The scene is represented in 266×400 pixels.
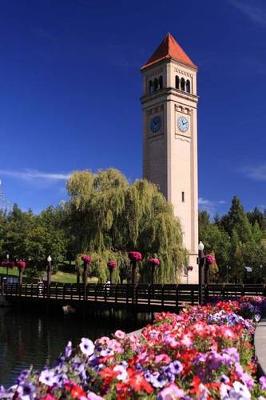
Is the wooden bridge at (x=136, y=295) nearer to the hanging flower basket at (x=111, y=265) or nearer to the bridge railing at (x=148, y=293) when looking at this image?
the bridge railing at (x=148, y=293)

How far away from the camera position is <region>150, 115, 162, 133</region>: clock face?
2396 inches

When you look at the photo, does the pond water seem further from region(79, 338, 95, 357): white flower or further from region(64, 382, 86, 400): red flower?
region(64, 382, 86, 400): red flower

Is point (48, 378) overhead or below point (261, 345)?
overhead

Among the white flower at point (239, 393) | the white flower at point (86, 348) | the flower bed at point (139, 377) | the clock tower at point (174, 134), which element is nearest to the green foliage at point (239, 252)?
the clock tower at point (174, 134)

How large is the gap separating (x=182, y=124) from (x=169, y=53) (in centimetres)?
908

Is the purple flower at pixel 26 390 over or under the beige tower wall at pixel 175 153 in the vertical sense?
under

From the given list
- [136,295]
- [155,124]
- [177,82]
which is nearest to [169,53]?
[177,82]

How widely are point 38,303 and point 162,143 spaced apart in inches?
1132

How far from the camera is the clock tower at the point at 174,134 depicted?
5856cm

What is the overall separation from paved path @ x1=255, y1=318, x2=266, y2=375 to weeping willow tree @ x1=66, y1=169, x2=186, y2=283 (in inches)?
927

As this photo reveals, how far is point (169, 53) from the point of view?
64125 mm

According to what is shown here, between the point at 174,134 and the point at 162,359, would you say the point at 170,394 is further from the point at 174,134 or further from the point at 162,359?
the point at 174,134

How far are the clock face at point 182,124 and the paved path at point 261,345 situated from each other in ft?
160

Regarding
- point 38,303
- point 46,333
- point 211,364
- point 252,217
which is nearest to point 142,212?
point 38,303
